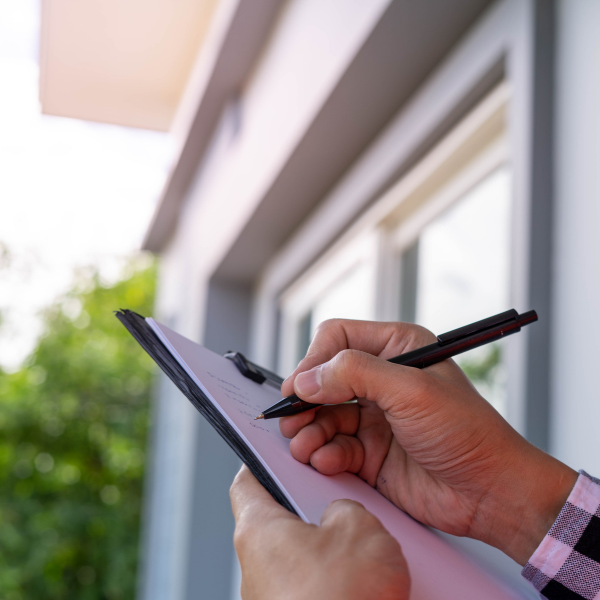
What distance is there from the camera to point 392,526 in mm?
547

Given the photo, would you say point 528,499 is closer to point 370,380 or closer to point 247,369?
point 370,380

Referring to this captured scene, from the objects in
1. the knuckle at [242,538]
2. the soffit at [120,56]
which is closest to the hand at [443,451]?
the knuckle at [242,538]

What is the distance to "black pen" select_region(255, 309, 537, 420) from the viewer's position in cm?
61

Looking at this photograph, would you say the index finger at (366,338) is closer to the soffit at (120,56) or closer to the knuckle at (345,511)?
the knuckle at (345,511)

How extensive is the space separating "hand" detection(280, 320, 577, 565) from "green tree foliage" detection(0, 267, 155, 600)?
789 cm

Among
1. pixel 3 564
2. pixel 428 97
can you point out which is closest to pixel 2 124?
pixel 3 564

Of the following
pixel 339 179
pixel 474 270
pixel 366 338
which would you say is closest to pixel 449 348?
A: pixel 366 338

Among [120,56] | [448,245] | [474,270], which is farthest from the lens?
[120,56]

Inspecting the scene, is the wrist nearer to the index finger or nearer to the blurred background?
the blurred background

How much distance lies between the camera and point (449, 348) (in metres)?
0.61

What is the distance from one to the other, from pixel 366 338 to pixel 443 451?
0.54 feet

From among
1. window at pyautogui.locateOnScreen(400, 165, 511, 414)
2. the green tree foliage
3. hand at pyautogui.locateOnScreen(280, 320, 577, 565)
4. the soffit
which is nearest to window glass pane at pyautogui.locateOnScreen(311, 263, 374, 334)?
window at pyautogui.locateOnScreen(400, 165, 511, 414)

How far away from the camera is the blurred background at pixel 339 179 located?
2.72 ft

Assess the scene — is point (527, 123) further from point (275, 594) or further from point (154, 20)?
point (154, 20)
